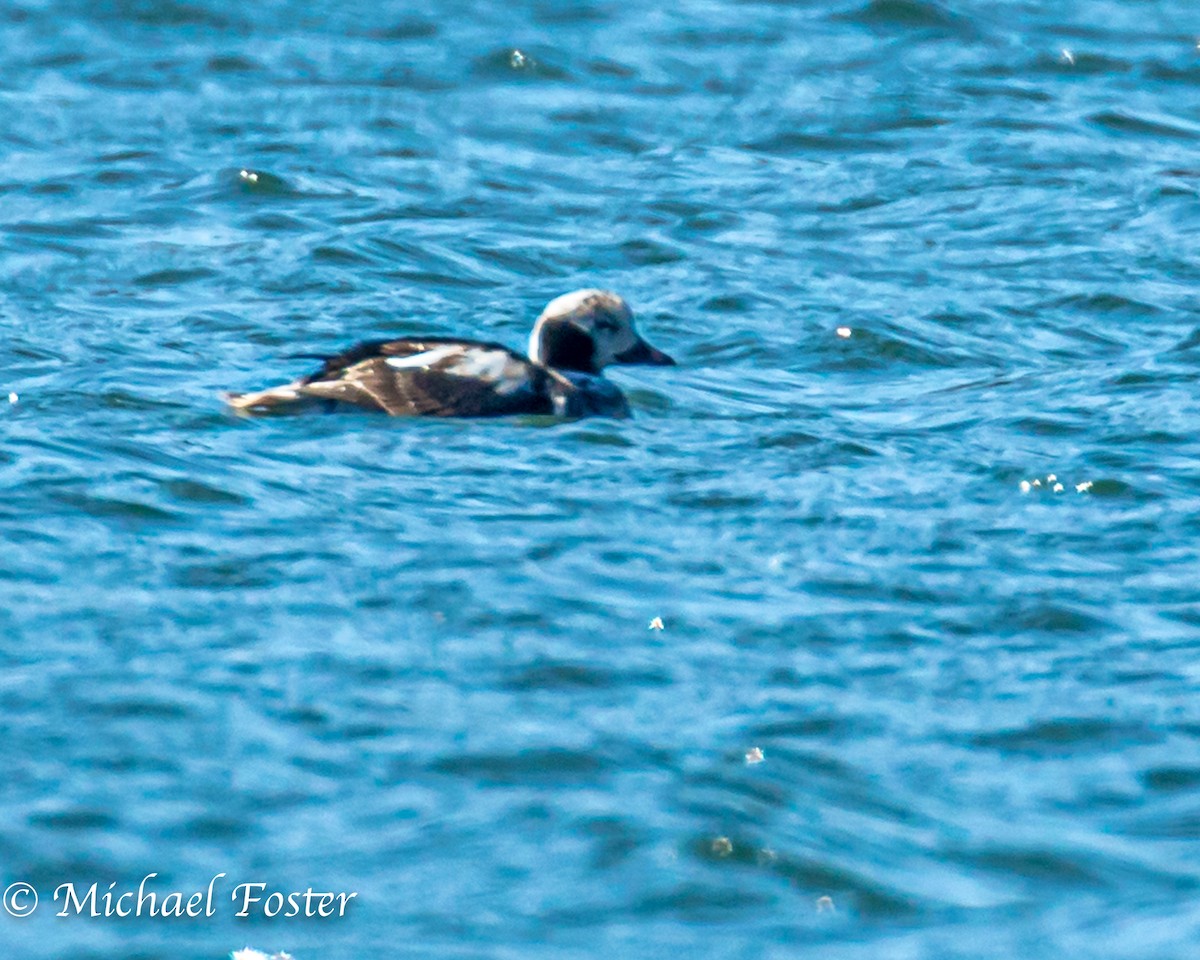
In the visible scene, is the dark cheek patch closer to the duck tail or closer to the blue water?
the blue water

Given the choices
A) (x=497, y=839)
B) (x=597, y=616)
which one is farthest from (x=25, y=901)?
(x=597, y=616)

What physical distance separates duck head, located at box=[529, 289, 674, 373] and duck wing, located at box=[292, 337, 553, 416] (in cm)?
51

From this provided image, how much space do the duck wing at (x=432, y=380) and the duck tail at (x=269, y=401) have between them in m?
0.04

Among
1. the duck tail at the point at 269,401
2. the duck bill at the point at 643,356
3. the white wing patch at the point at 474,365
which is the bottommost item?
the duck bill at the point at 643,356

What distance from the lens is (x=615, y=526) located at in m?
8.59

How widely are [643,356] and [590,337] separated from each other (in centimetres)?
27

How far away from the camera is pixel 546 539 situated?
8.42 m

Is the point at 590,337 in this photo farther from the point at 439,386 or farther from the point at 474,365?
the point at 439,386

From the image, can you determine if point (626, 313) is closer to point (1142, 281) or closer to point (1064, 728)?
point (1142, 281)

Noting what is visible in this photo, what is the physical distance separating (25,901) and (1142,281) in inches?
313

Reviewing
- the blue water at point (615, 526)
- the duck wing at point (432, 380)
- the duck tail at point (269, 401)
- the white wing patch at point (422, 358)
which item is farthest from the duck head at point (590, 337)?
the duck tail at point (269, 401)

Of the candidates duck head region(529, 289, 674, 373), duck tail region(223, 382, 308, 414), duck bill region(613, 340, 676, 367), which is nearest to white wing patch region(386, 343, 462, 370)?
duck tail region(223, 382, 308, 414)

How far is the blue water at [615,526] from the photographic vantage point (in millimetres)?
6242

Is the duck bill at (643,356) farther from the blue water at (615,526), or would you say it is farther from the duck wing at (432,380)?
the duck wing at (432,380)
